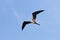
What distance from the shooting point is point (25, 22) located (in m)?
27.4

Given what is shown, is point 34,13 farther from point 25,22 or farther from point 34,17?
point 25,22

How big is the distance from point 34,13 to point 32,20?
51.4 inches

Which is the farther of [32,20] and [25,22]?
[25,22]

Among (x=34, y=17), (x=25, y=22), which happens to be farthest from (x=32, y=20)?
(x=25, y=22)

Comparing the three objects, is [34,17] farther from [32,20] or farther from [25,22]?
[25,22]

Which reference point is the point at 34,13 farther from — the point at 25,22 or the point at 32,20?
the point at 25,22

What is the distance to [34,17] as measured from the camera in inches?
1002

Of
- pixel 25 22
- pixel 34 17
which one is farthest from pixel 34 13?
pixel 25 22

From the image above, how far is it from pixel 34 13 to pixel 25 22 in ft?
9.88

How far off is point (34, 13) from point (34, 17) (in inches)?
26.8

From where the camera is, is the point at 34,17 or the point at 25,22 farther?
the point at 25,22

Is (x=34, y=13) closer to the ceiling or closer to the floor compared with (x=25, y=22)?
closer to the ceiling

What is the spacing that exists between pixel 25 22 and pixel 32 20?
2.81 meters

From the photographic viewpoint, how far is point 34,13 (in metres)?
25.3
